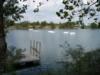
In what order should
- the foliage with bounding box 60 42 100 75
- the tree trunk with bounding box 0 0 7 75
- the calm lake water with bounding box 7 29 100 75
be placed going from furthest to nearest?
the calm lake water with bounding box 7 29 100 75, the foliage with bounding box 60 42 100 75, the tree trunk with bounding box 0 0 7 75

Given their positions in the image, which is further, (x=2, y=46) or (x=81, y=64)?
(x=81, y=64)

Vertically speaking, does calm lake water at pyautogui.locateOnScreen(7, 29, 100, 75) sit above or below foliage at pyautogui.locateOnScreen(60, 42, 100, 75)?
below

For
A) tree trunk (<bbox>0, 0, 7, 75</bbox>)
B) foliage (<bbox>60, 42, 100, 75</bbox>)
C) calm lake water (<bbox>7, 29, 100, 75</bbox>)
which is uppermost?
tree trunk (<bbox>0, 0, 7, 75</bbox>)

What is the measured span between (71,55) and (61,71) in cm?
52

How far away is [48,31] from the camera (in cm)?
8156

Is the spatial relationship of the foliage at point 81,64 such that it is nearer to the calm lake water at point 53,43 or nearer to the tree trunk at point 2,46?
the calm lake water at point 53,43

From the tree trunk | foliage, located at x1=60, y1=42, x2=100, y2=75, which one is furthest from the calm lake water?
the tree trunk

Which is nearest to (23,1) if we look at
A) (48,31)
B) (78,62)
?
(78,62)

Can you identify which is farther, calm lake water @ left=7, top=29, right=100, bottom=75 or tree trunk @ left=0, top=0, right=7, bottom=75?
calm lake water @ left=7, top=29, right=100, bottom=75

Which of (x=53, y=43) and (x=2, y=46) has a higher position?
(x=2, y=46)

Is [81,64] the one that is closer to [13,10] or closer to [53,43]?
[13,10]

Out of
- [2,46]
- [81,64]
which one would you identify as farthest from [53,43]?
[2,46]

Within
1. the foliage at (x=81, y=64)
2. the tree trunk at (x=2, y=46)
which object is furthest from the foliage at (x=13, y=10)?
the foliage at (x=81, y=64)

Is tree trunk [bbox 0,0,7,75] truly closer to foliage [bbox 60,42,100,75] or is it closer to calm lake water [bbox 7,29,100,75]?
foliage [bbox 60,42,100,75]
